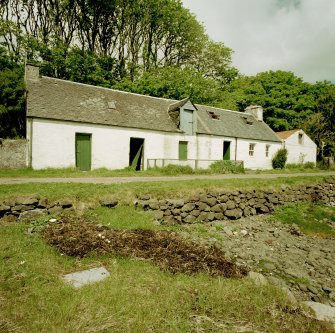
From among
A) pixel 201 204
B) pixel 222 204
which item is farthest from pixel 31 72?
pixel 222 204

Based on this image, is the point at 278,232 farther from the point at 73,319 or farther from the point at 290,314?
the point at 73,319

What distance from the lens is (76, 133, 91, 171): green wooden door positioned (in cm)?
1772

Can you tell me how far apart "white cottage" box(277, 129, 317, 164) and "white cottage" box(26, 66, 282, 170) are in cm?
696

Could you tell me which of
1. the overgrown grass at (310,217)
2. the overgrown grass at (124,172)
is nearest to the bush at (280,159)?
the overgrown grass at (124,172)

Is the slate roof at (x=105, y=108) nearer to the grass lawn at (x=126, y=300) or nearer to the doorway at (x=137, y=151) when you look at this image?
the doorway at (x=137, y=151)

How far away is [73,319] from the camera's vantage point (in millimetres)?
3516

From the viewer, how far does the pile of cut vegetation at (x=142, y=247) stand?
228 inches

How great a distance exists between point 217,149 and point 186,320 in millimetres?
21500

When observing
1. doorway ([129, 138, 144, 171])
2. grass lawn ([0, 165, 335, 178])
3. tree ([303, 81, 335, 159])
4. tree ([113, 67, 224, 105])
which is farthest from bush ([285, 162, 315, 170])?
doorway ([129, 138, 144, 171])

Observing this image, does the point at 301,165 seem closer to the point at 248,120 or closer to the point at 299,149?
the point at 299,149

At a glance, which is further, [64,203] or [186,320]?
[64,203]

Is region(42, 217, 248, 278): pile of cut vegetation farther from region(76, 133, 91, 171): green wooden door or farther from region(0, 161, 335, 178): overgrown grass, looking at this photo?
region(76, 133, 91, 171): green wooden door

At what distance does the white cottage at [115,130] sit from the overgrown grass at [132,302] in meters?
12.4

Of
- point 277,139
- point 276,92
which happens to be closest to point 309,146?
point 277,139
